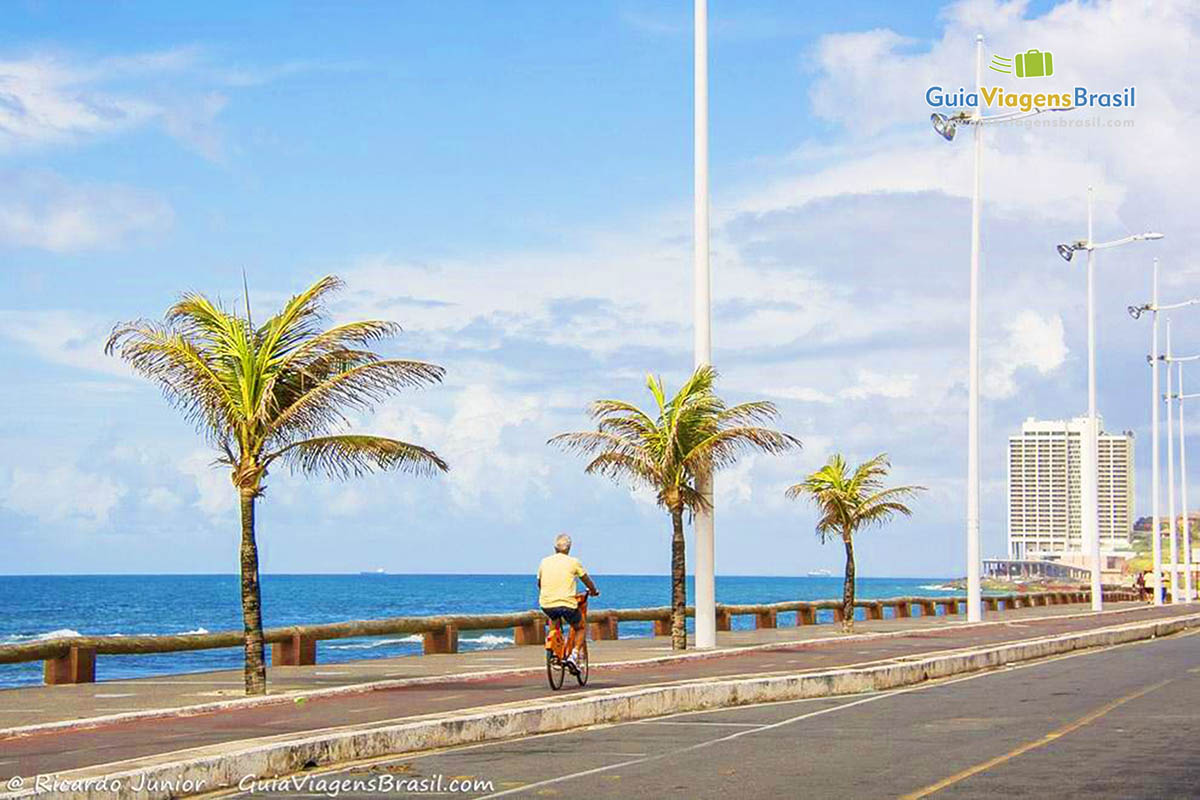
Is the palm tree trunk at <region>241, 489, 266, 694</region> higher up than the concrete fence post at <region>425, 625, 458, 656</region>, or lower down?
higher up

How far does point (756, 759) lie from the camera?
1450 cm

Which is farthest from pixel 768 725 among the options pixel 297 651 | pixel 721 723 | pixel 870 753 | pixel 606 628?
pixel 606 628

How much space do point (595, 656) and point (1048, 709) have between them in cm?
1158

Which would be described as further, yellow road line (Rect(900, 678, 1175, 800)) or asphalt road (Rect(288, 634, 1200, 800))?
asphalt road (Rect(288, 634, 1200, 800))

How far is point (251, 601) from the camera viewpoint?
68.7 feet

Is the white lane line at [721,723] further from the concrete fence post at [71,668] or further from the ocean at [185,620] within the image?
the ocean at [185,620]

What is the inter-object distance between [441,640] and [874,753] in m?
18.2

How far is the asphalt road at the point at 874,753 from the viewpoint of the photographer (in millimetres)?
12523

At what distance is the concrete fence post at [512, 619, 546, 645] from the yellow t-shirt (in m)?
13.4

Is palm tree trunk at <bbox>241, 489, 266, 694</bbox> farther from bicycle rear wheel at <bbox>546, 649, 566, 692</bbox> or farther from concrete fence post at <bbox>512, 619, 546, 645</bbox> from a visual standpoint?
concrete fence post at <bbox>512, 619, 546, 645</bbox>

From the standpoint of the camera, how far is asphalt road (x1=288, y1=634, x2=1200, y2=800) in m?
12.5

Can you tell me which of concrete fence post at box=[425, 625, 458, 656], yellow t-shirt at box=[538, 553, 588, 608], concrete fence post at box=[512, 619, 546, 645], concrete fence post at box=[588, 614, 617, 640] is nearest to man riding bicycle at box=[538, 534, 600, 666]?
yellow t-shirt at box=[538, 553, 588, 608]

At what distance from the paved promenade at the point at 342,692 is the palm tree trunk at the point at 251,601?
38 cm

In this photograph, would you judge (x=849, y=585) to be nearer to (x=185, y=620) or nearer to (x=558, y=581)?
(x=558, y=581)
